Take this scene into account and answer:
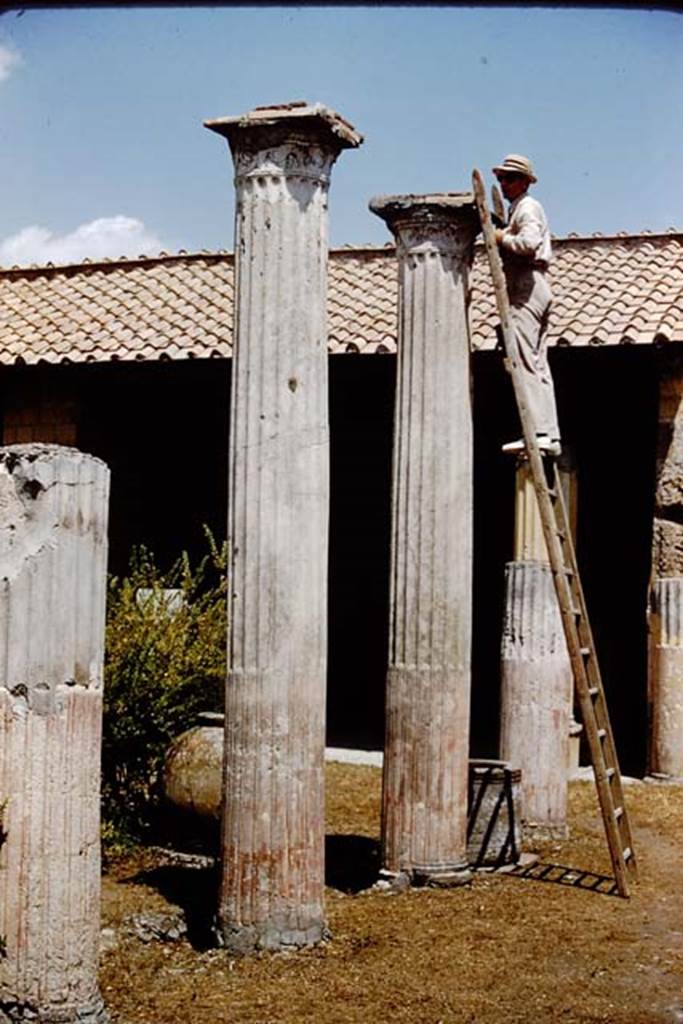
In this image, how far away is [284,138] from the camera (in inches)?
252

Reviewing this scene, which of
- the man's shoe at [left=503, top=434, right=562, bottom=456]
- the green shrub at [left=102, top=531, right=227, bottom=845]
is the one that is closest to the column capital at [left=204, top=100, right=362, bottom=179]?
the man's shoe at [left=503, top=434, right=562, bottom=456]

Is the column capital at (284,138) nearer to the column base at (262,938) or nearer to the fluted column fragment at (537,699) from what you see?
the column base at (262,938)

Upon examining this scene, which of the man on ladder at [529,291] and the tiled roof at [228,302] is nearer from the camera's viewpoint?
the man on ladder at [529,291]

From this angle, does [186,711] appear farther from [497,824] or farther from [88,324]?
[88,324]

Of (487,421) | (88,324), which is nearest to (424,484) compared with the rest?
(487,421)

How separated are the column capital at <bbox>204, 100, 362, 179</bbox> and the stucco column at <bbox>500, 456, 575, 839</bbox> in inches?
145

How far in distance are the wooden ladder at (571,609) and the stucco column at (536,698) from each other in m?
1.26

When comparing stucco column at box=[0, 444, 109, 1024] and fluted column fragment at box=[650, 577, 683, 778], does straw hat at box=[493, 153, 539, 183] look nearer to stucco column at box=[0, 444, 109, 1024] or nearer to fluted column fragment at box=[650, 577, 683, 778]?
stucco column at box=[0, 444, 109, 1024]

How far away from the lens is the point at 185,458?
15.8 meters

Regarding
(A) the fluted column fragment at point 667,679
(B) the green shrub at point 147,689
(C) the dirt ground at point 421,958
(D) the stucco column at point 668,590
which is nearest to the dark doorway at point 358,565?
(D) the stucco column at point 668,590

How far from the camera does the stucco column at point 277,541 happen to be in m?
6.29

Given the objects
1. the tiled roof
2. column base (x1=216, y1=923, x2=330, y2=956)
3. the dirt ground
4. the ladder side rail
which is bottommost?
the dirt ground

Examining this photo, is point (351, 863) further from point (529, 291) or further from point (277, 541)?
point (529, 291)

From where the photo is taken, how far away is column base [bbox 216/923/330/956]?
247 inches
